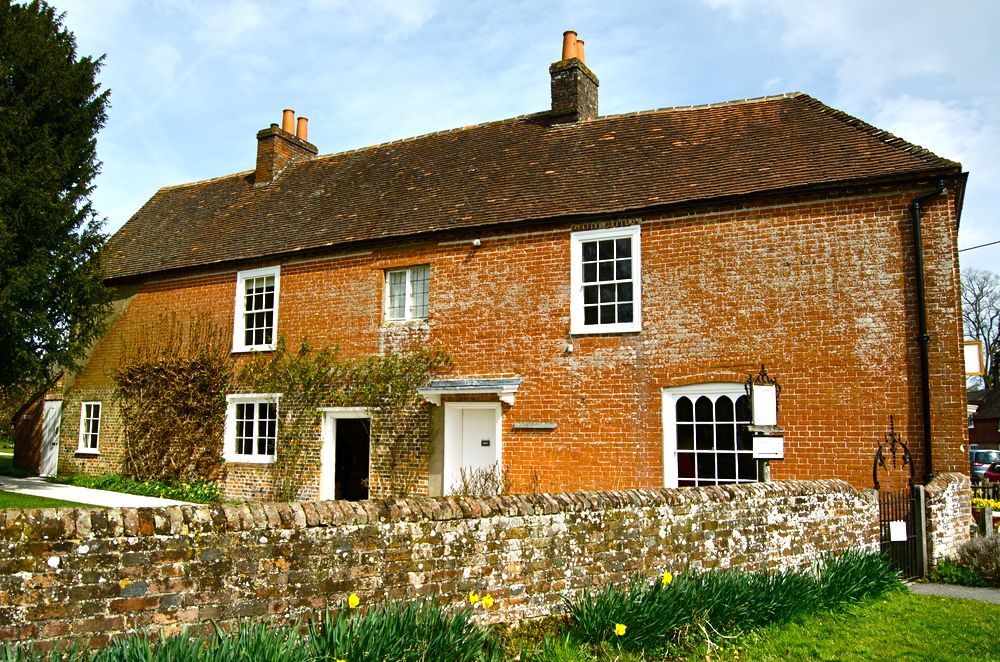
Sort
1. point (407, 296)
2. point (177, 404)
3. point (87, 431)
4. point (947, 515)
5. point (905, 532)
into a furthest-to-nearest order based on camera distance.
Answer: point (87, 431) → point (177, 404) → point (407, 296) → point (947, 515) → point (905, 532)

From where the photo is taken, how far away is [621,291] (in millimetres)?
14578

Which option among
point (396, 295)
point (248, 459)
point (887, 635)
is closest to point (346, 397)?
point (396, 295)

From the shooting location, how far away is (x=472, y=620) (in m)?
6.25

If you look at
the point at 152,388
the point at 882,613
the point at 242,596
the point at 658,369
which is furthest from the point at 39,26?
the point at 882,613

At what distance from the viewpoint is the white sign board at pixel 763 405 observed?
34.8ft

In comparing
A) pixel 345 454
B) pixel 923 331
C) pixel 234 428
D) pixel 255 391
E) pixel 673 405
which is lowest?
pixel 345 454

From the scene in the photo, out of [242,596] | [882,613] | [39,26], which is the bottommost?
[882,613]

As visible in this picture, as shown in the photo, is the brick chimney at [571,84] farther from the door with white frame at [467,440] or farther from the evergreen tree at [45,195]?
the evergreen tree at [45,195]

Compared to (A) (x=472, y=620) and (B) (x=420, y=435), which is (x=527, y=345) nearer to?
(B) (x=420, y=435)

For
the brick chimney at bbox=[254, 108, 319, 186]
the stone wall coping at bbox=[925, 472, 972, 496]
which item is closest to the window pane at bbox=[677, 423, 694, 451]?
the stone wall coping at bbox=[925, 472, 972, 496]

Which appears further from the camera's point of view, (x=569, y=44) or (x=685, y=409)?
(x=569, y=44)

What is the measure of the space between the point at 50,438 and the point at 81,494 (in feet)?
18.6

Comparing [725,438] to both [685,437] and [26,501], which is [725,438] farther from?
[26,501]

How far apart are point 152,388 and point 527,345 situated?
1030cm
